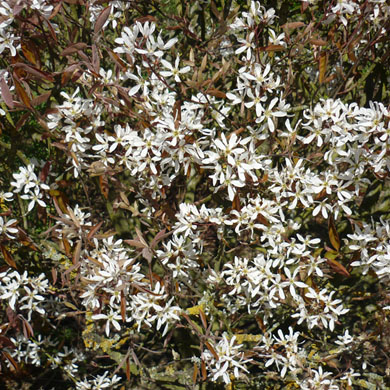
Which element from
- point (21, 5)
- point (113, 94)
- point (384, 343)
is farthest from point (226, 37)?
point (384, 343)

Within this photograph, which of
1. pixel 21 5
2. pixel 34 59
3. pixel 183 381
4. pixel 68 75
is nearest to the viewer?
pixel 21 5

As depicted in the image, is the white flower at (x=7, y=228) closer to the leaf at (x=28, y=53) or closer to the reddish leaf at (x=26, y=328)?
the reddish leaf at (x=26, y=328)

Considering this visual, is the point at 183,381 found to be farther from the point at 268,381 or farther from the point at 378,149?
the point at 378,149

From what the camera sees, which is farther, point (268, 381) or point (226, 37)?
point (268, 381)

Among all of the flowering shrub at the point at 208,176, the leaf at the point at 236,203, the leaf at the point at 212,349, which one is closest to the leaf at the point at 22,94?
the flowering shrub at the point at 208,176

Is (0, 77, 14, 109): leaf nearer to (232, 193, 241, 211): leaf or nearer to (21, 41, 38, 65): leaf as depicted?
(21, 41, 38, 65): leaf

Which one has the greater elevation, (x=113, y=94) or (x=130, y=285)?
(x=113, y=94)

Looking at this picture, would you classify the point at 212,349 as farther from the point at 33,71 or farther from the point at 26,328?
the point at 33,71

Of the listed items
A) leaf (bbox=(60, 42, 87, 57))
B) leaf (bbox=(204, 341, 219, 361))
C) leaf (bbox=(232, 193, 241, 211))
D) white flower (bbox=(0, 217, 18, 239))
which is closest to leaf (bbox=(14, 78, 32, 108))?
leaf (bbox=(60, 42, 87, 57))
